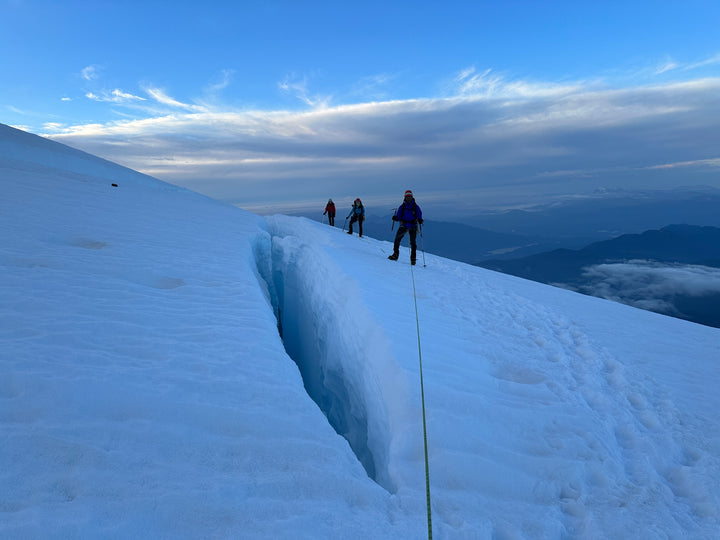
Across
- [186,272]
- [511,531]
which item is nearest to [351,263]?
[186,272]

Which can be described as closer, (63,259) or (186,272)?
(63,259)

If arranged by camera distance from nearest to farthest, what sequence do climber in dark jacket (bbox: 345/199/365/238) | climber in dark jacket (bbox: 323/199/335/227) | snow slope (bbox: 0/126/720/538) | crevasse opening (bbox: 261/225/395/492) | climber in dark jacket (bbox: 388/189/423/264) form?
snow slope (bbox: 0/126/720/538), crevasse opening (bbox: 261/225/395/492), climber in dark jacket (bbox: 388/189/423/264), climber in dark jacket (bbox: 345/199/365/238), climber in dark jacket (bbox: 323/199/335/227)

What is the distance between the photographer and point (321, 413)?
3346mm

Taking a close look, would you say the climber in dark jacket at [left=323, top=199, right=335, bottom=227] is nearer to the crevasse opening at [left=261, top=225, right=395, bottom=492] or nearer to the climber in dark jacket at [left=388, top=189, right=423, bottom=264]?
the crevasse opening at [left=261, top=225, right=395, bottom=492]

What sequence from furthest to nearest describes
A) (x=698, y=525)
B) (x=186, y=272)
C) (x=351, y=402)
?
(x=186, y=272) → (x=351, y=402) → (x=698, y=525)

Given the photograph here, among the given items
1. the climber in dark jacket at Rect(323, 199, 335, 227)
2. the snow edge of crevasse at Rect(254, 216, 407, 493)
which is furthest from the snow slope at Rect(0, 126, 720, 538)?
the climber in dark jacket at Rect(323, 199, 335, 227)

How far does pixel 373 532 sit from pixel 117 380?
2.54 m

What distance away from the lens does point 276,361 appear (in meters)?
4.11

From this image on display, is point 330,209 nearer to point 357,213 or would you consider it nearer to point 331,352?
point 357,213

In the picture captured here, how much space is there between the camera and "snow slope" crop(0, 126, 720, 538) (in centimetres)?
226

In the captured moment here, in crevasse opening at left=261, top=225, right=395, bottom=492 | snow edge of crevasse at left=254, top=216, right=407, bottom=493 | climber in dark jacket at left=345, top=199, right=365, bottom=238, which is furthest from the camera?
climber in dark jacket at left=345, top=199, right=365, bottom=238

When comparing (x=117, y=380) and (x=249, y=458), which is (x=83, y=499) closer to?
(x=249, y=458)

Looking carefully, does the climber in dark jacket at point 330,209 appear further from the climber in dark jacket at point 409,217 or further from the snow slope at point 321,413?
the snow slope at point 321,413

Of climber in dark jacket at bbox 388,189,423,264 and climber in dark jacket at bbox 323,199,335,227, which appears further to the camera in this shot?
climber in dark jacket at bbox 323,199,335,227
